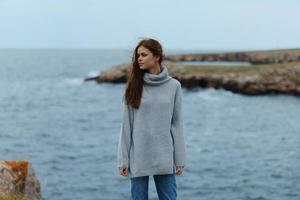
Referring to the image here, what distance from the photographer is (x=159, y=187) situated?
7.38 metres

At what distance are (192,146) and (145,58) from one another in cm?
3027

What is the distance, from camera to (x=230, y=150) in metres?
35.7

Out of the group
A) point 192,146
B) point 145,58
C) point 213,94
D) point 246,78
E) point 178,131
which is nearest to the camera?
point 145,58

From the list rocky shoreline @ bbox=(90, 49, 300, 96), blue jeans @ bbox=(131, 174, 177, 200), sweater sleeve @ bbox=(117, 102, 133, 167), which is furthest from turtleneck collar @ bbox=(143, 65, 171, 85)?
rocky shoreline @ bbox=(90, 49, 300, 96)

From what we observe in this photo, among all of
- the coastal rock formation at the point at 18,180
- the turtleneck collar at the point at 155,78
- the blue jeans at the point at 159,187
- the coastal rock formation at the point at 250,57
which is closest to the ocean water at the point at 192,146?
the turtleneck collar at the point at 155,78

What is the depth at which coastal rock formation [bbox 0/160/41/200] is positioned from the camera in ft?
30.0

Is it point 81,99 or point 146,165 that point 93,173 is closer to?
point 146,165

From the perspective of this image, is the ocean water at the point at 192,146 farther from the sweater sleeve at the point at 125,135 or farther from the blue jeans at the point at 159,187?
the blue jeans at the point at 159,187

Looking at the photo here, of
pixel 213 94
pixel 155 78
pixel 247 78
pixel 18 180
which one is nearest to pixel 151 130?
pixel 155 78

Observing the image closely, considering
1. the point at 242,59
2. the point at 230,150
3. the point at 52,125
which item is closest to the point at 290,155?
the point at 230,150

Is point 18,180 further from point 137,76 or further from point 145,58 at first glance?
point 145,58

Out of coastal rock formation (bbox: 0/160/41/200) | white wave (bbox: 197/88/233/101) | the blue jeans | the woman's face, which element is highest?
the woman's face

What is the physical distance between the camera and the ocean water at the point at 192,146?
86.8 feet

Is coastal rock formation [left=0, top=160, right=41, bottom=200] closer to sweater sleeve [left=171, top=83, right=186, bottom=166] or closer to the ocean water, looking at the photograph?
the ocean water
